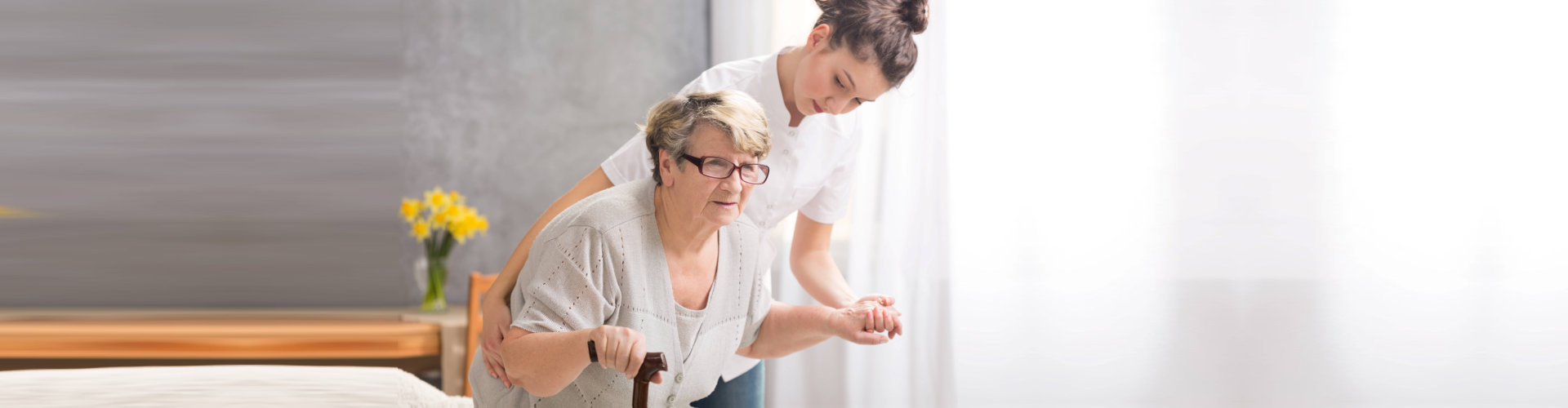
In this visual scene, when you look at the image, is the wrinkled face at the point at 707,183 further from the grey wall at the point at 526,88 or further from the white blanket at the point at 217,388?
the grey wall at the point at 526,88

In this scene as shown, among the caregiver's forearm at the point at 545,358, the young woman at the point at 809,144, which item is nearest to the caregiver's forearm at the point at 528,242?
the young woman at the point at 809,144

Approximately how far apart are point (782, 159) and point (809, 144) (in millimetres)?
58

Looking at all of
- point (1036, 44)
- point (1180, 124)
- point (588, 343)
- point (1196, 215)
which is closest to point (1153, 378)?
point (1196, 215)

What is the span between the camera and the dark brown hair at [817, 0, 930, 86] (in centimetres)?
143

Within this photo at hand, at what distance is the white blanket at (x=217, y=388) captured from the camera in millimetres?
1625

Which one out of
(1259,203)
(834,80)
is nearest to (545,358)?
(834,80)

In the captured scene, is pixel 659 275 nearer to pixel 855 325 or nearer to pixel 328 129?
pixel 855 325

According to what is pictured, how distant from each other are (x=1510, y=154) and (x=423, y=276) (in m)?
3.40

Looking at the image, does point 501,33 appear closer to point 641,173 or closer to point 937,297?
point 937,297

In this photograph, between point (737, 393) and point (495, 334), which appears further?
point (737, 393)

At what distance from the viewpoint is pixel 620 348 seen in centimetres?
112

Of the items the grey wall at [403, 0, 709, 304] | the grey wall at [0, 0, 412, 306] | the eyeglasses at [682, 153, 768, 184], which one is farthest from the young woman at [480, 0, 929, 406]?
the grey wall at [0, 0, 412, 306]

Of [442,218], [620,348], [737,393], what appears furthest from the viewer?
[442,218]

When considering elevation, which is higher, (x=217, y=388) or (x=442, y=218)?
(x=442, y=218)
